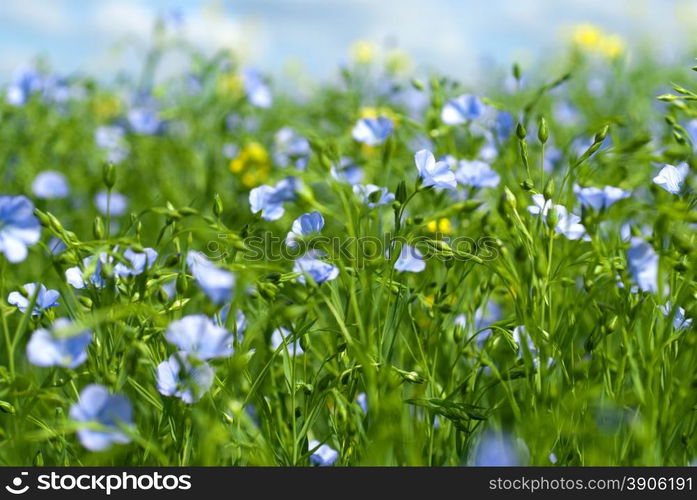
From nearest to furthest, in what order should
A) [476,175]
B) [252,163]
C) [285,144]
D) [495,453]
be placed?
1. [495,453]
2. [476,175]
3. [252,163]
4. [285,144]

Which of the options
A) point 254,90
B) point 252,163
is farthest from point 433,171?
point 254,90

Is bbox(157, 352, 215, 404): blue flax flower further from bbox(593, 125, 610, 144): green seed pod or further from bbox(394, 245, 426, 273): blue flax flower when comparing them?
bbox(593, 125, 610, 144): green seed pod

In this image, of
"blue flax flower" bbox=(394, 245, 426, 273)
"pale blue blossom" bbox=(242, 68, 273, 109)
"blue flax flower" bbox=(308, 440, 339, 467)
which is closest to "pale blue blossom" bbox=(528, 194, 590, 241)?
"blue flax flower" bbox=(394, 245, 426, 273)

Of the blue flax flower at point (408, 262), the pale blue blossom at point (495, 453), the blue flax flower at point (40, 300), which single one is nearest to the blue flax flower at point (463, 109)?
the blue flax flower at point (408, 262)

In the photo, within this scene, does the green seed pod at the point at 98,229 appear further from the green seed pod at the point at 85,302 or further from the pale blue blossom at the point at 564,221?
the pale blue blossom at the point at 564,221

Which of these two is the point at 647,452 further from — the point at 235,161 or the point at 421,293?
the point at 235,161

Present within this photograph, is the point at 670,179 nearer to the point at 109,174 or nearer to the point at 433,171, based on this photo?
the point at 433,171
